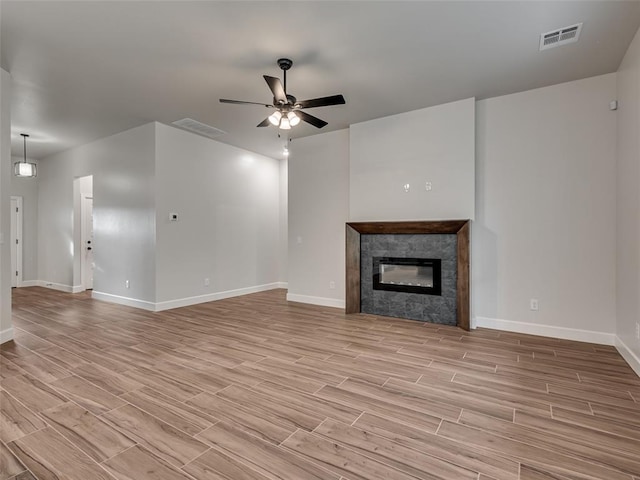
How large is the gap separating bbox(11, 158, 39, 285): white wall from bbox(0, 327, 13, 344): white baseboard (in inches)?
205

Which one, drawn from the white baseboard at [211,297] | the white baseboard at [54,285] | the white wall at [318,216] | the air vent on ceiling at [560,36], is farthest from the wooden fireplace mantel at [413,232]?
the white baseboard at [54,285]

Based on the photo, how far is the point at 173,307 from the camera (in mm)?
5207

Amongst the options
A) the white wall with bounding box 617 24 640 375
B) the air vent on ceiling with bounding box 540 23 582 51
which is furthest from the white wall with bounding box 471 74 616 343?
the air vent on ceiling with bounding box 540 23 582 51

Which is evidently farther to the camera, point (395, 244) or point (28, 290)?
point (28, 290)

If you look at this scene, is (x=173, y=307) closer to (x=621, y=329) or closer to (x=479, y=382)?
(x=479, y=382)

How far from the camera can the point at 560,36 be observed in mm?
2857

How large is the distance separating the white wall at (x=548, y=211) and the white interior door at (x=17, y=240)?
31.0 feet

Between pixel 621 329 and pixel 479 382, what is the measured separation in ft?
6.20

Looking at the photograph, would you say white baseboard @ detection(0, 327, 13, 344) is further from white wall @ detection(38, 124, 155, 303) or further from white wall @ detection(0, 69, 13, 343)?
white wall @ detection(38, 124, 155, 303)

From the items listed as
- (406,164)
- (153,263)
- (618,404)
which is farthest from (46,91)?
(618,404)

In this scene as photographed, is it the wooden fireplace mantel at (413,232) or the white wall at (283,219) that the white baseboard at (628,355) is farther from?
the white wall at (283,219)

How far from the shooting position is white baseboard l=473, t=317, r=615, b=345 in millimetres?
3494

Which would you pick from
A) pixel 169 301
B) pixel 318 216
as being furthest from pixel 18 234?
pixel 318 216

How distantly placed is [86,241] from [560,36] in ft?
28.0
